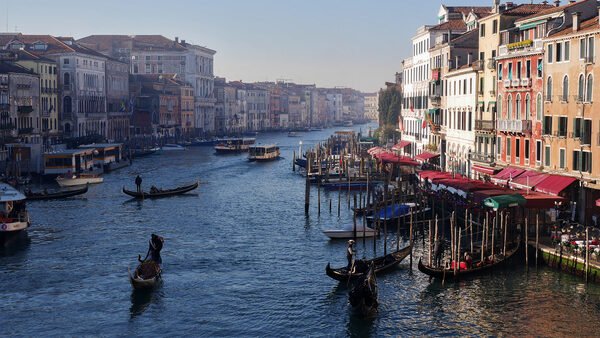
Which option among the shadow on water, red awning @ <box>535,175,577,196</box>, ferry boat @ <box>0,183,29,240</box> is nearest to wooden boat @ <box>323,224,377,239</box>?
red awning @ <box>535,175,577,196</box>

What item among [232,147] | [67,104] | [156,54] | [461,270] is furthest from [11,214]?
[156,54]

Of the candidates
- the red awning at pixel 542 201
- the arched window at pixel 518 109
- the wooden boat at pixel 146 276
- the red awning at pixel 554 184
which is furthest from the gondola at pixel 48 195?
the red awning at pixel 542 201

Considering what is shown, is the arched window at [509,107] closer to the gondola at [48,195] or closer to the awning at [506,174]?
the awning at [506,174]

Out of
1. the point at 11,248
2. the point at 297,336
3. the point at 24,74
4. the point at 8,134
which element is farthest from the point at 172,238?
the point at 24,74

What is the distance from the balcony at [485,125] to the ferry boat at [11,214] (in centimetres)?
1797

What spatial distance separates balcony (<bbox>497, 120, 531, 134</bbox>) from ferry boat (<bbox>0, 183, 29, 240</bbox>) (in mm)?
Answer: 17278

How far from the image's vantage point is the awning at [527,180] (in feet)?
92.3

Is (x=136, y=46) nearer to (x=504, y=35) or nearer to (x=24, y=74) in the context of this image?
(x=24, y=74)

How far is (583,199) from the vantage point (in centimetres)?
2628

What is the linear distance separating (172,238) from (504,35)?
50.2 feet

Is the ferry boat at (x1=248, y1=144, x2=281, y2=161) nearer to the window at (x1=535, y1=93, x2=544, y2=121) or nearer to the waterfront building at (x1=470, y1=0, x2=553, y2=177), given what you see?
the waterfront building at (x1=470, y1=0, x2=553, y2=177)

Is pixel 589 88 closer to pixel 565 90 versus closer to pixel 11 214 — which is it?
pixel 565 90

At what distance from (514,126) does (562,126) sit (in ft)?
13.0

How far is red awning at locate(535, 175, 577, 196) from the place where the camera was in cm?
2626
